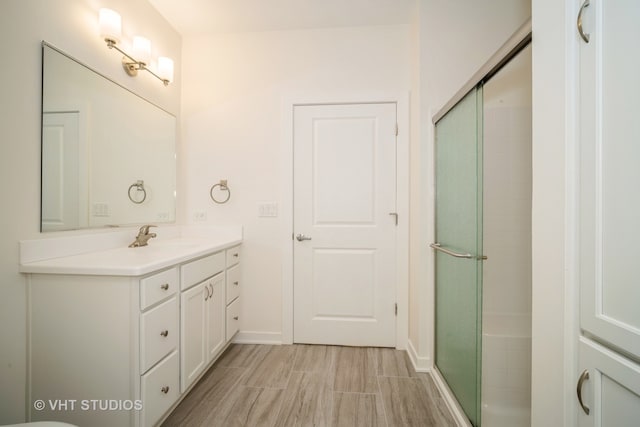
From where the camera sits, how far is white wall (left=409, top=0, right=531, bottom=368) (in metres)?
1.92

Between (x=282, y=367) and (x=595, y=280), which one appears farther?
(x=282, y=367)

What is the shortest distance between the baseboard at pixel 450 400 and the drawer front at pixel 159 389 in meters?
1.48

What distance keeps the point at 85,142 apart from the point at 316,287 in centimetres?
180

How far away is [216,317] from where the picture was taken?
187 centimetres

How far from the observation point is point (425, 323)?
193 cm

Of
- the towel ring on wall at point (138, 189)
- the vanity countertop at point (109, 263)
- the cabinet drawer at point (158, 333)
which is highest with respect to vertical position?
the towel ring on wall at point (138, 189)

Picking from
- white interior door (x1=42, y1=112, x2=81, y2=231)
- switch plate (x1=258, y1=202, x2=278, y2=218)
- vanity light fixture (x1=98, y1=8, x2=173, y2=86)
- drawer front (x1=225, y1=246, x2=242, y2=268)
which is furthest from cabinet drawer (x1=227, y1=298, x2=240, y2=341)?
vanity light fixture (x1=98, y1=8, x2=173, y2=86)

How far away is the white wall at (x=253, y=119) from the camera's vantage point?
2273 mm

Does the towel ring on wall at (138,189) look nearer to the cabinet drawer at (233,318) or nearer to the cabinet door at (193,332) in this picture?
the cabinet door at (193,332)

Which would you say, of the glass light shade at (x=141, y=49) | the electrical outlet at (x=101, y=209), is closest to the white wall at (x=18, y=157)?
the electrical outlet at (x=101, y=209)

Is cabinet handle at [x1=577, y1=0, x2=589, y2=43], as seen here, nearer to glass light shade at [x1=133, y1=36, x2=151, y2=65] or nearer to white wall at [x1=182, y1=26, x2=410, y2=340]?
white wall at [x1=182, y1=26, x2=410, y2=340]

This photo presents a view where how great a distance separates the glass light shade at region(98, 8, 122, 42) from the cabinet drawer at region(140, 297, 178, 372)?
1.53m

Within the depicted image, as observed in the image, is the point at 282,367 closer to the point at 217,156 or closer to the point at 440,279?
the point at 440,279

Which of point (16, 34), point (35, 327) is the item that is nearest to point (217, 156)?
point (16, 34)
